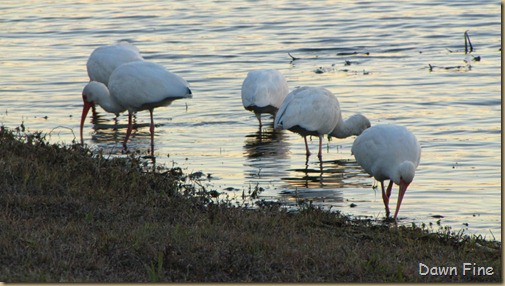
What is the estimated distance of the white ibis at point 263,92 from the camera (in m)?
11.7

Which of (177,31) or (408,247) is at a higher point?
(177,31)

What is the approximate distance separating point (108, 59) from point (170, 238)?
747 cm

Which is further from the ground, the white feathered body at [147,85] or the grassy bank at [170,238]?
the white feathered body at [147,85]

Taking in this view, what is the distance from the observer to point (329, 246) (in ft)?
20.1

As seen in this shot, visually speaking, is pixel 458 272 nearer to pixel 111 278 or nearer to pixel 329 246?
pixel 329 246

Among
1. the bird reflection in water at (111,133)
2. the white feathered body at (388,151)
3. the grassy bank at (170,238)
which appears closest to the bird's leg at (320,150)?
the white feathered body at (388,151)

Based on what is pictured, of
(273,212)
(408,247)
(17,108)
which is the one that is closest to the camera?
(408,247)

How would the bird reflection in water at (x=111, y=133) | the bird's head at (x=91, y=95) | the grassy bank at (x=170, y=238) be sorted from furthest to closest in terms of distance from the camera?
the bird's head at (x=91, y=95) < the bird reflection in water at (x=111, y=133) < the grassy bank at (x=170, y=238)

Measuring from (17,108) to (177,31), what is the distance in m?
7.52

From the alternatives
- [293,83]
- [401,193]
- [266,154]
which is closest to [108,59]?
[293,83]

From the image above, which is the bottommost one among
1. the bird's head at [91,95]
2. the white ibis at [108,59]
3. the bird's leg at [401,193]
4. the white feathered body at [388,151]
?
the bird's leg at [401,193]

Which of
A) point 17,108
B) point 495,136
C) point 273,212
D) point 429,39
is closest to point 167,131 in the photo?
point 17,108

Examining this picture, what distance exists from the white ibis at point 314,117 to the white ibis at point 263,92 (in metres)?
0.83

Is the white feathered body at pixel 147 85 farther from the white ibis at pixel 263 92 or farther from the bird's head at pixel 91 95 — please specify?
the white ibis at pixel 263 92
